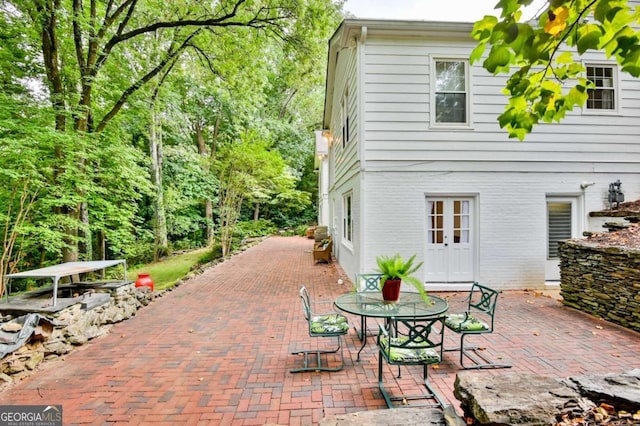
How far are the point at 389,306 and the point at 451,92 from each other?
5400 mm

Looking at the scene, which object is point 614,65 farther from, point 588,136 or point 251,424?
point 251,424

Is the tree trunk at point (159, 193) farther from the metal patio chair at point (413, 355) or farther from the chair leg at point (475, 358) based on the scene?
the chair leg at point (475, 358)

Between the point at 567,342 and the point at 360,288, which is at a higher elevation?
the point at 360,288

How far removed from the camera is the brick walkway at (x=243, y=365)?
2.89 m

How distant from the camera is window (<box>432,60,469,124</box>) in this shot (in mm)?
6785

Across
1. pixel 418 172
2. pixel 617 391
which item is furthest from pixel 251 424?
pixel 418 172

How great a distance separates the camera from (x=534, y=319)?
510cm

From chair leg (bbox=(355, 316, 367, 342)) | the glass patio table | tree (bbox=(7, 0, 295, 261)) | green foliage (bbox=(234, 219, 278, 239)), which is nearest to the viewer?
the glass patio table

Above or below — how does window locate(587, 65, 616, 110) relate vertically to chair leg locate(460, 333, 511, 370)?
above

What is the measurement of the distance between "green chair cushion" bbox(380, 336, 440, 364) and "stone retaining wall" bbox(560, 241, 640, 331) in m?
3.90

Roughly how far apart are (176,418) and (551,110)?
4142 mm

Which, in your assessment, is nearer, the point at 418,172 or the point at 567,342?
the point at 567,342

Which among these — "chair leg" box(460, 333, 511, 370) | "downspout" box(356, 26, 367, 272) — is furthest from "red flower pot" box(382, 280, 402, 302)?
"downspout" box(356, 26, 367, 272)

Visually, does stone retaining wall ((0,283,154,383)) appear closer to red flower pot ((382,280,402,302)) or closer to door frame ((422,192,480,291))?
red flower pot ((382,280,402,302))
